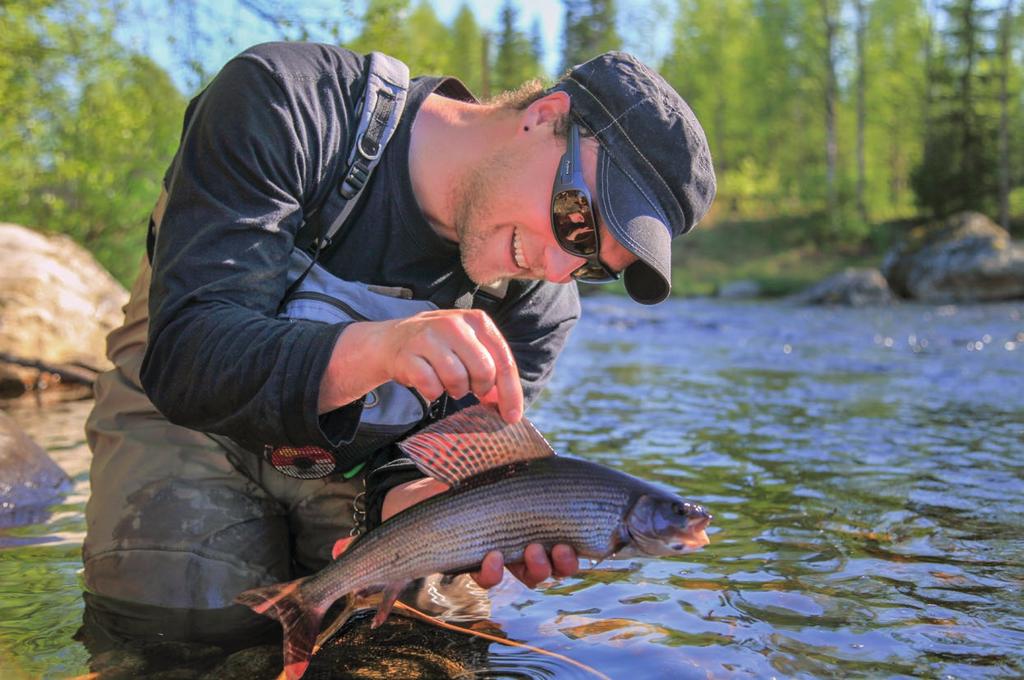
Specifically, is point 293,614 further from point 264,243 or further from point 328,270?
point 328,270

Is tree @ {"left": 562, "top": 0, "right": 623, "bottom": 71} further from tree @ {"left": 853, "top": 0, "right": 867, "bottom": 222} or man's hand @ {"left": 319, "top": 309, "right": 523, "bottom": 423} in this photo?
man's hand @ {"left": 319, "top": 309, "right": 523, "bottom": 423}

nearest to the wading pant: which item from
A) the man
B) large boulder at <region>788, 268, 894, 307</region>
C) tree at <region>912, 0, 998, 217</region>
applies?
the man

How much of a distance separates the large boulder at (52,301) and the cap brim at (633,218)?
6.71m

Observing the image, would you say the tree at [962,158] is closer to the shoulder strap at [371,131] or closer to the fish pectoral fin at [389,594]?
the shoulder strap at [371,131]

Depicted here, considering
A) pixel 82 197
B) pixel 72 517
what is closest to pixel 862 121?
pixel 82 197

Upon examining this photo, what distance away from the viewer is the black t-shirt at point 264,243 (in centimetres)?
252

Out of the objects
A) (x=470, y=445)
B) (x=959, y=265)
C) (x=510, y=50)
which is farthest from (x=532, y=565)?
(x=510, y=50)

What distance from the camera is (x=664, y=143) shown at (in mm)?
3078

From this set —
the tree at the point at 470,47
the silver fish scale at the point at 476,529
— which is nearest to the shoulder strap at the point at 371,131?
the silver fish scale at the point at 476,529

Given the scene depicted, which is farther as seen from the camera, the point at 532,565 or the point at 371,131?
the point at 371,131

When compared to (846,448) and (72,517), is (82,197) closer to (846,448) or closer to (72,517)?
(72,517)

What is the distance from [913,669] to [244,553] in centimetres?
220

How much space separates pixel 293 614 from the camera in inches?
106

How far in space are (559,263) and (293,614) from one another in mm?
1320
